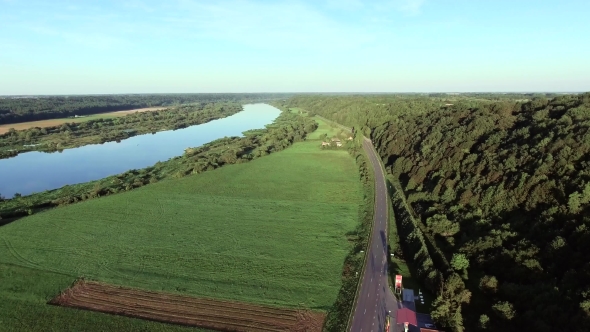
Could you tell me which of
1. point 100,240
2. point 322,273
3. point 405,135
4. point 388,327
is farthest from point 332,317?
point 405,135

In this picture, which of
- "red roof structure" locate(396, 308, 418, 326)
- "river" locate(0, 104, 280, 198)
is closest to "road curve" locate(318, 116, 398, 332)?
"red roof structure" locate(396, 308, 418, 326)

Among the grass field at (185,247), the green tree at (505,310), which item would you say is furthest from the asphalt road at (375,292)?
the green tree at (505,310)

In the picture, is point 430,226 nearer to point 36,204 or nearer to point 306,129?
point 36,204

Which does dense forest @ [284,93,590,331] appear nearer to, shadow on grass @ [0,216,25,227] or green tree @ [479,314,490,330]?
green tree @ [479,314,490,330]

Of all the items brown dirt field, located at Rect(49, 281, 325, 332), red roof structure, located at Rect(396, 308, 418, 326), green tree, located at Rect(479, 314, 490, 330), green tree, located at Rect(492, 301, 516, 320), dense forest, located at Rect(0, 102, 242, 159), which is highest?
dense forest, located at Rect(0, 102, 242, 159)

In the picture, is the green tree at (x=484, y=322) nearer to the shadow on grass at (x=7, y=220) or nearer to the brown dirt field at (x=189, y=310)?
the brown dirt field at (x=189, y=310)

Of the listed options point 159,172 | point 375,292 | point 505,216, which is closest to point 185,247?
point 375,292

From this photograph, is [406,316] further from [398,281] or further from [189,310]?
[189,310]
